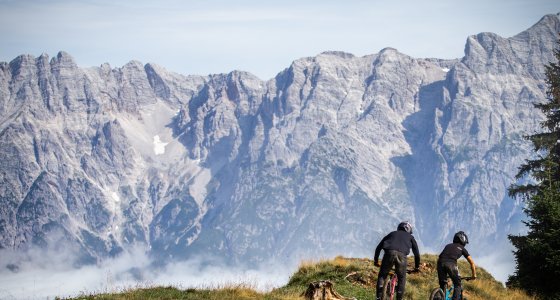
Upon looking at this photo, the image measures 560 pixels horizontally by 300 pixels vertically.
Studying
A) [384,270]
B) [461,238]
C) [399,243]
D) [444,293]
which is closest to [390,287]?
[384,270]

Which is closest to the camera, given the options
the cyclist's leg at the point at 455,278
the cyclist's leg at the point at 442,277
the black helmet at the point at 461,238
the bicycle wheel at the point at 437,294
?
the bicycle wheel at the point at 437,294

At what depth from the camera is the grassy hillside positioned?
2425 cm

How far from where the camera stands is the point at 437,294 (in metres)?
23.6

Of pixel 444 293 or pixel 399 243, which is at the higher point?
pixel 399 243

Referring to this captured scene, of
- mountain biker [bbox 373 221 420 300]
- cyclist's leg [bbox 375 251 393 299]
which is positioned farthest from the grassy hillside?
mountain biker [bbox 373 221 420 300]

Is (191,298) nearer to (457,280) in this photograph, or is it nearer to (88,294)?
(88,294)

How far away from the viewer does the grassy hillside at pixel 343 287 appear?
79.6ft

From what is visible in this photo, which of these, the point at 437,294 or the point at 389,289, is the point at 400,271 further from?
the point at 437,294

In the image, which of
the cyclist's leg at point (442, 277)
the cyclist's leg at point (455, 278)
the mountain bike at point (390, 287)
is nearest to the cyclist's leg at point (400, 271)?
the mountain bike at point (390, 287)

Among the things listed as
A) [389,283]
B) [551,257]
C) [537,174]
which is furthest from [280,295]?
[537,174]

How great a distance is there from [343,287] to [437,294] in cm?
577

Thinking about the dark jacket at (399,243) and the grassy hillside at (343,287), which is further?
the grassy hillside at (343,287)

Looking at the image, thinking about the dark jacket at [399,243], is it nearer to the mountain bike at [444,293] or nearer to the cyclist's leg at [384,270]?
the cyclist's leg at [384,270]

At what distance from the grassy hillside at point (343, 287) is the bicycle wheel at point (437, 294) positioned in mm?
4038
